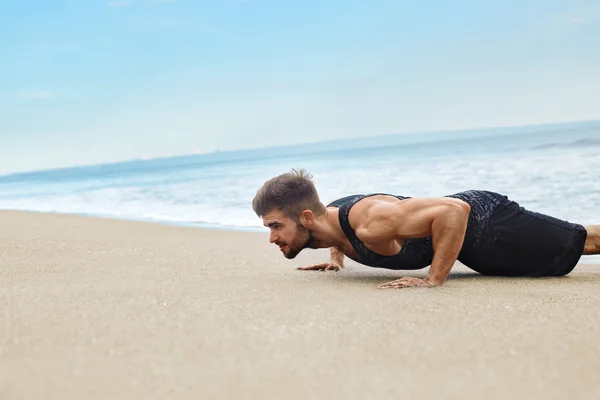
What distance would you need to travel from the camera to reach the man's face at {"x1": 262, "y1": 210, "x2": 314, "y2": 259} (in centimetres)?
383

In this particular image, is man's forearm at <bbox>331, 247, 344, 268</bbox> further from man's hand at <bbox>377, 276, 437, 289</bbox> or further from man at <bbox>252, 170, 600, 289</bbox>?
man's hand at <bbox>377, 276, 437, 289</bbox>

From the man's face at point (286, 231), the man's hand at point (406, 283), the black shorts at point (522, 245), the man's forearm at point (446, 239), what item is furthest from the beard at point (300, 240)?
the black shorts at point (522, 245)

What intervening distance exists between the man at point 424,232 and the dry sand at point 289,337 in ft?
0.53

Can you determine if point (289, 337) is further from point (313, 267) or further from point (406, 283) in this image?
point (313, 267)

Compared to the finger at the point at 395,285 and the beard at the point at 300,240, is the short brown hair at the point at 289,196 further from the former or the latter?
the finger at the point at 395,285

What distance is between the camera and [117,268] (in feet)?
14.3

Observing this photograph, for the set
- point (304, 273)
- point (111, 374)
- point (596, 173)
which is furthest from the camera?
point (596, 173)

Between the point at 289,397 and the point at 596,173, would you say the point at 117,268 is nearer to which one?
the point at 289,397

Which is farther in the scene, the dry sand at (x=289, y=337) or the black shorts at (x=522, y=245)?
the black shorts at (x=522, y=245)

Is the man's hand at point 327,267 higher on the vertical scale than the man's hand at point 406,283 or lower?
lower

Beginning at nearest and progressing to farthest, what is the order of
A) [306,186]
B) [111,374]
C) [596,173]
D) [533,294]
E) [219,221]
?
[111,374], [533,294], [306,186], [219,221], [596,173]

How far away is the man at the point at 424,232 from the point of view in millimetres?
3643

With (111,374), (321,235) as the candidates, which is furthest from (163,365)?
(321,235)

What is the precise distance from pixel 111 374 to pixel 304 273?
2.42m
